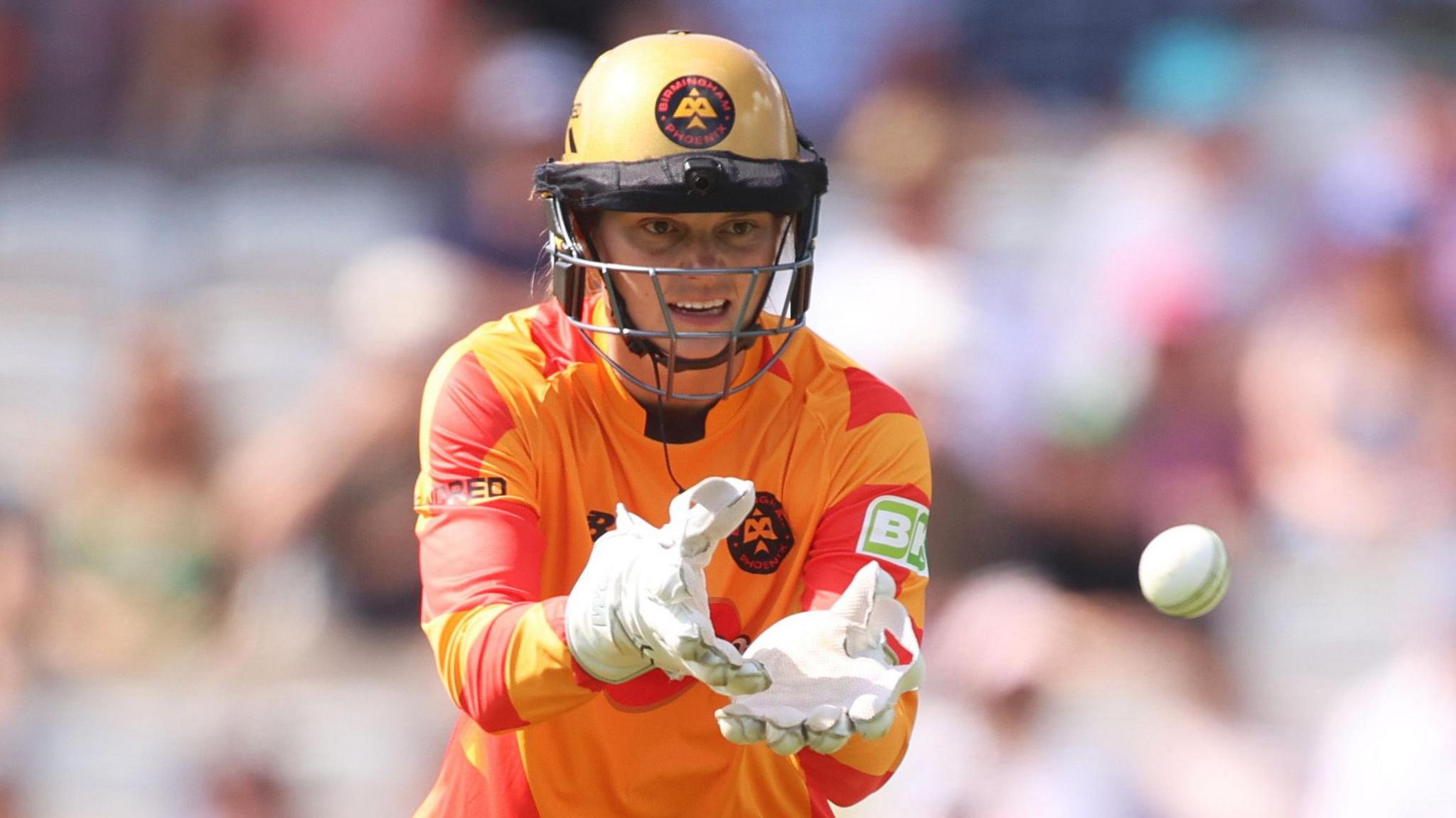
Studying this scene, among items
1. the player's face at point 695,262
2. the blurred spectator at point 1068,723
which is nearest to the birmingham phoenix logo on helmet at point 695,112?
the player's face at point 695,262

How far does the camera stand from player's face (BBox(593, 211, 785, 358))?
11.1 ft

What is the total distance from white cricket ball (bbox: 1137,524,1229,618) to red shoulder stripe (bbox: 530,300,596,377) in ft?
4.52

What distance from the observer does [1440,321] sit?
23.1ft

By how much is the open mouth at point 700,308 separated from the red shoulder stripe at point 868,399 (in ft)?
1.11

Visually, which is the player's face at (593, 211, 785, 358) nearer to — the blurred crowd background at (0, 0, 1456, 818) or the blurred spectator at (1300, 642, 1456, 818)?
the blurred crowd background at (0, 0, 1456, 818)

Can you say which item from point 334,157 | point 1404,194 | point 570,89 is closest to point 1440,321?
point 1404,194

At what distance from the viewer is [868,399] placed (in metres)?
3.58

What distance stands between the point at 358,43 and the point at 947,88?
2.41 metres

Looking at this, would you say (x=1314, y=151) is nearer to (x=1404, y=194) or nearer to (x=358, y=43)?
(x=1404, y=194)

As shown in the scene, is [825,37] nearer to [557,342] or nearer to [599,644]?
[557,342]

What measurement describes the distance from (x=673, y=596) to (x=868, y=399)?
992 mm

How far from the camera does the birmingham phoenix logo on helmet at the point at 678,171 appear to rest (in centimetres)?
332

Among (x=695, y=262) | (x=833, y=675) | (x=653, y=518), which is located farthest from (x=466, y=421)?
(x=833, y=675)

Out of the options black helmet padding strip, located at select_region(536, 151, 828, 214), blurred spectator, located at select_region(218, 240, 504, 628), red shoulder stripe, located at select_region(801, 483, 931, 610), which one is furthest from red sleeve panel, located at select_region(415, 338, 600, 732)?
blurred spectator, located at select_region(218, 240, 504, 628)
